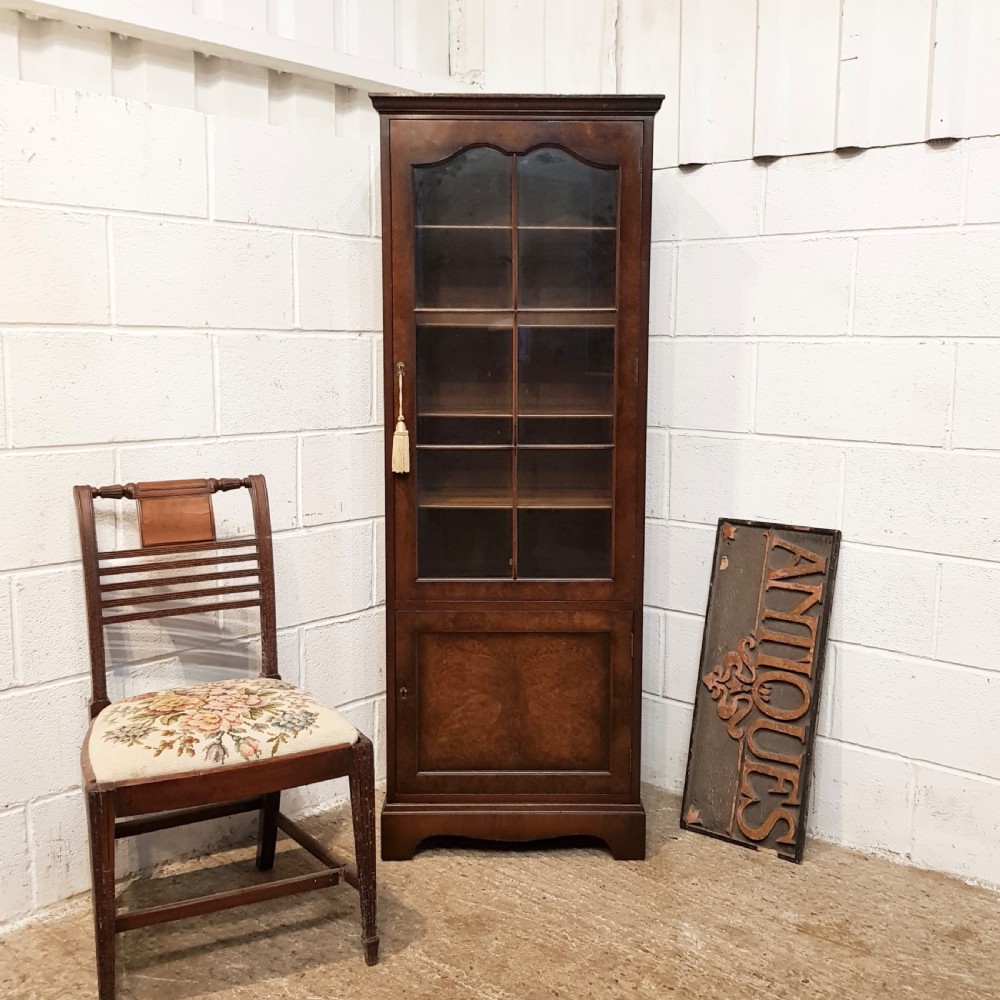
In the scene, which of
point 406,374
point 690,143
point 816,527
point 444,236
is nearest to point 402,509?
point 406,374

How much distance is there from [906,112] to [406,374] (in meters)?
1.29

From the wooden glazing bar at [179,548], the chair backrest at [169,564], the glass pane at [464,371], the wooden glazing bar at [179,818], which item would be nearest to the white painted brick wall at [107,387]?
the chair backrest at [169,564]

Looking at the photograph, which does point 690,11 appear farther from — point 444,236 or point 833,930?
point 833,930

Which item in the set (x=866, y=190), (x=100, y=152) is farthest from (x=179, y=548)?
(x=866, y=190)

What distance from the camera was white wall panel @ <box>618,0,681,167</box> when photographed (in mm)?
2783

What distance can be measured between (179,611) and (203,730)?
0.44 metres

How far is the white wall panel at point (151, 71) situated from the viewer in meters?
2.40

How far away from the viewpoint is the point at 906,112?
96.3 inches

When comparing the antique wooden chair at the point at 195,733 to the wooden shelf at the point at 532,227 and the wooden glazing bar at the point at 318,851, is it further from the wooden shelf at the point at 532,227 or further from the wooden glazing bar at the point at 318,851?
the wooden shelf at the point at 532,227

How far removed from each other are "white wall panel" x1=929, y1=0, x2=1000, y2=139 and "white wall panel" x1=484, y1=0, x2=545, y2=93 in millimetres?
1045

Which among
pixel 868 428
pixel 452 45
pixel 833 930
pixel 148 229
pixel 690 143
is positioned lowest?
pixel 833 930

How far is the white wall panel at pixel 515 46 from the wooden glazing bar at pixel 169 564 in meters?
1.50

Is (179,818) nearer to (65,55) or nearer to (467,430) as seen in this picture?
(467,430)

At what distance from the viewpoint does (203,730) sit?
2.05m
